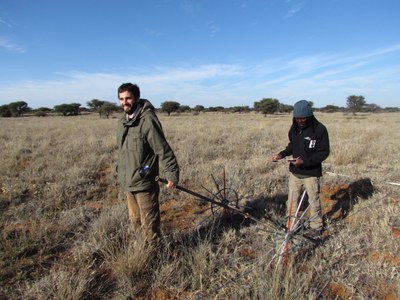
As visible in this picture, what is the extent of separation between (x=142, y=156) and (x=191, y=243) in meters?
1.46

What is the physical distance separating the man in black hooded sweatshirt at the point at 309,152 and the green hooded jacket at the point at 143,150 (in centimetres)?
182

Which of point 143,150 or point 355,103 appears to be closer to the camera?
point 143,150

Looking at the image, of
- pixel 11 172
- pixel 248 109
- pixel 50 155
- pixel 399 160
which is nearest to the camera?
pixel 11 172

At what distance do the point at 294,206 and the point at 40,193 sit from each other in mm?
4891

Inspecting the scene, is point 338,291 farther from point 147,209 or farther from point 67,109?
point 67,109

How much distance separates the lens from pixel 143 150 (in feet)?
10.3

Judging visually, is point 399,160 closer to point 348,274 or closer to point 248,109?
point 348,274

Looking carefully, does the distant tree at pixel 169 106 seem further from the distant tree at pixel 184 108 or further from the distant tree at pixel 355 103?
the distant tree at pixel 355 103

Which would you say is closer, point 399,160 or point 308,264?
point 308,264

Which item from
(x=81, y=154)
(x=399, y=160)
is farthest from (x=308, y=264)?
(x=81, y=154)

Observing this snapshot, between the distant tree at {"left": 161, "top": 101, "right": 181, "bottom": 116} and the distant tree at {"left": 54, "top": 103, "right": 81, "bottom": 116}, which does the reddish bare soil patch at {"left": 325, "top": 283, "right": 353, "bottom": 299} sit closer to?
the distant tree at {"left": 161, "top": 101, "right": 181, "bottom": 116}

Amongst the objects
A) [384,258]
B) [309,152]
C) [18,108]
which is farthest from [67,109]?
[384,258]

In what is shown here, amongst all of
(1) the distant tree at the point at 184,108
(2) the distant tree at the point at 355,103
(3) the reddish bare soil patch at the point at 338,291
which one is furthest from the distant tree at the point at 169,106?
(3) the reddish bare soil patch at the point at 338,291

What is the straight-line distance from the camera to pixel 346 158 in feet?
27.8
